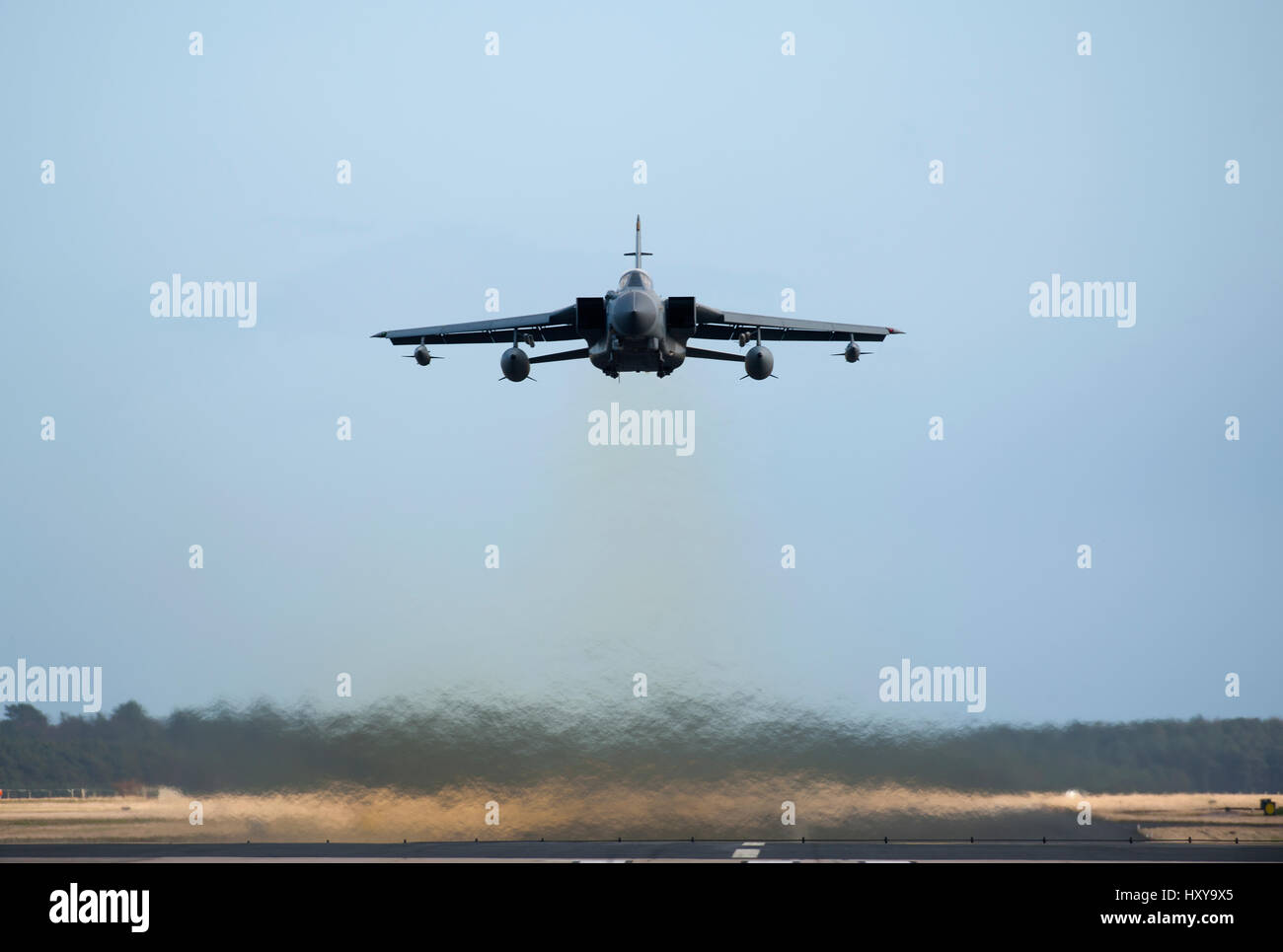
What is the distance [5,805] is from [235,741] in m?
12.7

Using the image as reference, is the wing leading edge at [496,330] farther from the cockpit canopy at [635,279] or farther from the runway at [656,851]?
the runway at [656,851]

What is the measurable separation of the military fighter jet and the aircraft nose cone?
0.09ft

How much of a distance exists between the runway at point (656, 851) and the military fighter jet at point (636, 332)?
589 inches

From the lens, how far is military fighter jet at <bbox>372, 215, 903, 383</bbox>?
119 ft

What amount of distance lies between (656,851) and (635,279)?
18258mm

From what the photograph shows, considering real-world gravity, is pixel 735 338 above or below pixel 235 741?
above

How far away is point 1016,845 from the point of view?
42469 mm

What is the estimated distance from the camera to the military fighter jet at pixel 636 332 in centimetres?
3628

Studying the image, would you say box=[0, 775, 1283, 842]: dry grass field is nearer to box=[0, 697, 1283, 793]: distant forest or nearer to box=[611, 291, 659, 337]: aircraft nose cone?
box=[0, 697, 1283, 793]: distant forest

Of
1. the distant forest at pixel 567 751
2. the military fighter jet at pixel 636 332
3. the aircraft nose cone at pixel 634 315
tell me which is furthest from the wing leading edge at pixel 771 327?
the distant forest at pixel 567 751

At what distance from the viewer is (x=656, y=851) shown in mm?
39688
